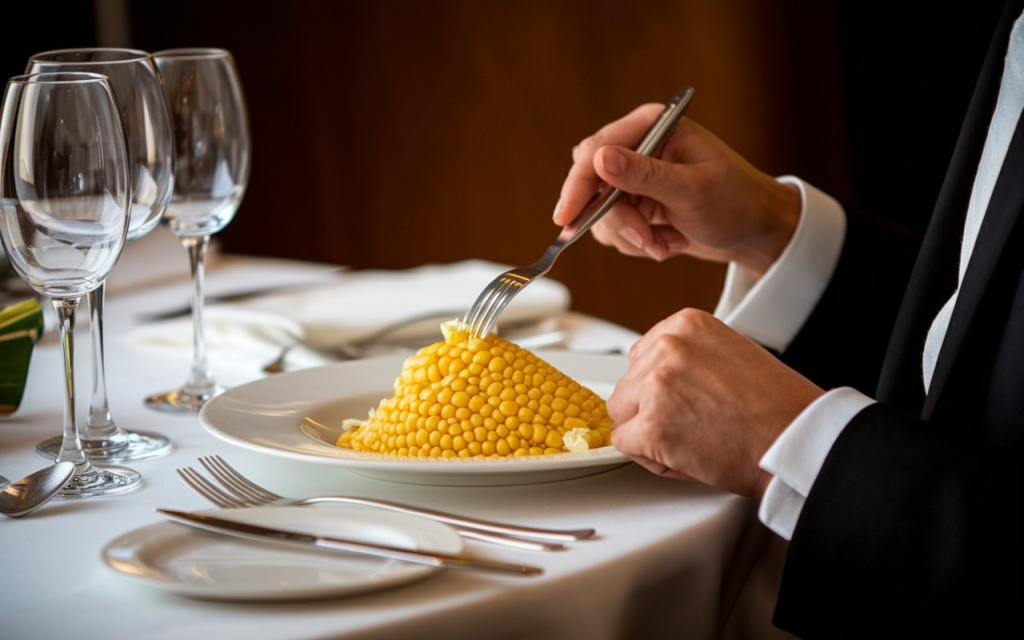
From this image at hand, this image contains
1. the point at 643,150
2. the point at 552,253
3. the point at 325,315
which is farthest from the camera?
the point at 325,315

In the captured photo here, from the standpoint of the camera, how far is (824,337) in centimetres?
121

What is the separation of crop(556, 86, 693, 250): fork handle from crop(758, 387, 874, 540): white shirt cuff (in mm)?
425

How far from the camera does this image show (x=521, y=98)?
11.4 feet

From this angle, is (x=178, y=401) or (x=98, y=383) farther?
(x=178, y=401)

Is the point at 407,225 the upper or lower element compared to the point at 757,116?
lower

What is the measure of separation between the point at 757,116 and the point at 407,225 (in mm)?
1331

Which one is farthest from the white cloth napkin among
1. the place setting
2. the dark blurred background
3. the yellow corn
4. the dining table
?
the dark blurred background

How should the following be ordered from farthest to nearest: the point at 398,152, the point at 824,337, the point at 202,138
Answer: the point at 398,152
the point at 824,337
the point at 202,138

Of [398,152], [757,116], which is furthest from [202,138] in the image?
[398,152]

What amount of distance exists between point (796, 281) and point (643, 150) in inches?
9.5

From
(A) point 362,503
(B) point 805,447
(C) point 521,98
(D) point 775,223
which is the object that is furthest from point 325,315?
(C) point 521,98

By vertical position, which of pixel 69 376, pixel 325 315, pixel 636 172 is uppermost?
pixel 636 172

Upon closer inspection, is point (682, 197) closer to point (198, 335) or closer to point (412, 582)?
point (198, 335)

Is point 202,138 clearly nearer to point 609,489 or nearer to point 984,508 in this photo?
point 609,489
